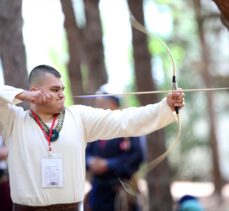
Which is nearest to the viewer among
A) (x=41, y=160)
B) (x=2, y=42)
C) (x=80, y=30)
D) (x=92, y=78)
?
(x=41, y=160)

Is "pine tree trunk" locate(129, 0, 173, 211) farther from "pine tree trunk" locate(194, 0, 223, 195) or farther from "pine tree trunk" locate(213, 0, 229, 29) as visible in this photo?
"pine tree trunk" locate(194, 0, 223, 195)

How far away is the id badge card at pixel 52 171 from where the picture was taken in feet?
13.3

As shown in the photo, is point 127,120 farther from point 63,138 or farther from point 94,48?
point 94,48

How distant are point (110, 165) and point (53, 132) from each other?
2.77 m

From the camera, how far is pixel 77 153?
4145 mm

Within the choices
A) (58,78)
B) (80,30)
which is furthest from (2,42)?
(80,30)

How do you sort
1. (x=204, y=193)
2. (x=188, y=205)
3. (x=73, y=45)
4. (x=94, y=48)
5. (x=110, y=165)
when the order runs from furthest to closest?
(x=204, y=193) → (x=73, y=45) → (x=94, y=48) → (x=110, y=165) → (x=188, y=205)

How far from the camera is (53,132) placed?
13.5 ft

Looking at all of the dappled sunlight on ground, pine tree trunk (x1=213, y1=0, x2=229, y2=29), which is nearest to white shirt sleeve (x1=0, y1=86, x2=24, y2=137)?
pine tree trunk (x1=213, y1=0, x2=229, y2=29)

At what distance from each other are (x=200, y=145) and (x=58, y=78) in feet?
51.5

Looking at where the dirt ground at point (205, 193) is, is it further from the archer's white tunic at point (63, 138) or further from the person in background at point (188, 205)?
the archer's white tunic at point (63, 138)

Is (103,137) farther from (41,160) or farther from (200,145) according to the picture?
(200,145)

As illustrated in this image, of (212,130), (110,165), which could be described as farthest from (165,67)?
(110,165)

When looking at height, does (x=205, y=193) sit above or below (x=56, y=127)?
below
